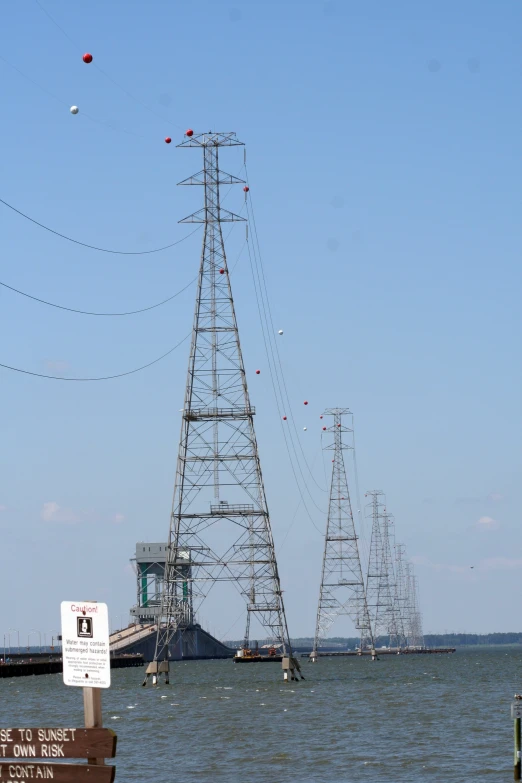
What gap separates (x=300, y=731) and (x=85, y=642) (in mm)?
33646

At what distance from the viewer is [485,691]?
73562 mm

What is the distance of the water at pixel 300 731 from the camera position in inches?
1326

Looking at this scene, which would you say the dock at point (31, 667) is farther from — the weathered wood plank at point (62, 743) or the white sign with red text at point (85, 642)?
the white sign with red text at point (85, 642)

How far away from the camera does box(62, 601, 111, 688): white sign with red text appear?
1277 cm

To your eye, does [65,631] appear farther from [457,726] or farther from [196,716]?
[196,716]

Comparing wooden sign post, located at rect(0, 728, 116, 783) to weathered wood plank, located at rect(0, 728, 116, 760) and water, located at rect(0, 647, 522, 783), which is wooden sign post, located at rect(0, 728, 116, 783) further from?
water, located at rect(0, 647, 522, 783)

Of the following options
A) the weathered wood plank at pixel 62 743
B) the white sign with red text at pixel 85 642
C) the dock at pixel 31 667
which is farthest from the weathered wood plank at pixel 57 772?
the dock at pixel 31 667

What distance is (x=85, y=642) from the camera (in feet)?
42.1

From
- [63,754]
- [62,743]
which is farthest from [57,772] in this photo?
[62,743]

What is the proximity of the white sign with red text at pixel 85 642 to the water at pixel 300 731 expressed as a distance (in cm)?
2013

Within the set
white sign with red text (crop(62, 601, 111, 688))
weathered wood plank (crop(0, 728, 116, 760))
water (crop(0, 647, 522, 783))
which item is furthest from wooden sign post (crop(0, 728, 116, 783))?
water (crop(0, 647, 522, 783))

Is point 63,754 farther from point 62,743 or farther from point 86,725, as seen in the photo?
point 86,725

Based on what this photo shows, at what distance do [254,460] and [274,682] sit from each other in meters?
22.6

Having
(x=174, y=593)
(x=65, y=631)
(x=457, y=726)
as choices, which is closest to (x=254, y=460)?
(x=174, y=593)
